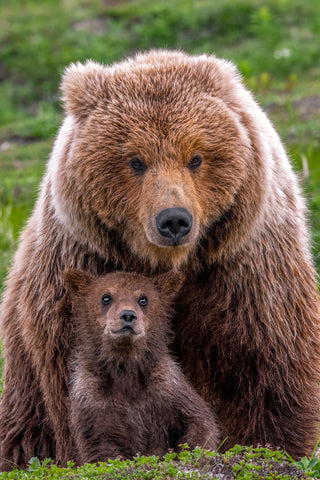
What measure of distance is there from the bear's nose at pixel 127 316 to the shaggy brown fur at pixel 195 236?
411 millimetres

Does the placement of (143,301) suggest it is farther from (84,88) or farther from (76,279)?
(84,88)

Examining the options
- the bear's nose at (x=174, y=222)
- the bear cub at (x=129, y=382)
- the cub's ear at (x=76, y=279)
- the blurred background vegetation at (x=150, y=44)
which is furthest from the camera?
the blurred background vegetation at (x=150, y=44)

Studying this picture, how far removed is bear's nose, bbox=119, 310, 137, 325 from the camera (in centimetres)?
529

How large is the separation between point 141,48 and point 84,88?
11.2m

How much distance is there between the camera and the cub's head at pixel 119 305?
18.0ft

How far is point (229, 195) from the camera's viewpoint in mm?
5609

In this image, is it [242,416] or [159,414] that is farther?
[242,416]

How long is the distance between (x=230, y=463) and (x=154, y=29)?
42.5 feet

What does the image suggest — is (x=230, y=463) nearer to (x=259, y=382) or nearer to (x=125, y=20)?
(x=259, y=382)

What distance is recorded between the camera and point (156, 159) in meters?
5.50

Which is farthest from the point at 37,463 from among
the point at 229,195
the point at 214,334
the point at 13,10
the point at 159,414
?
the point at 13,10

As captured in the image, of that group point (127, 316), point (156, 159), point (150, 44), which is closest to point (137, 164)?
point (156, 159)

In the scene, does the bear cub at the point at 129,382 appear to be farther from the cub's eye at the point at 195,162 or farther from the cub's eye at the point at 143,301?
the cub's eye at the point at 195,162

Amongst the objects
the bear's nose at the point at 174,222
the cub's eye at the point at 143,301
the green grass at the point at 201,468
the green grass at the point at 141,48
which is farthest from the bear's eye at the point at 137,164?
the green grass at the point at 141,48
